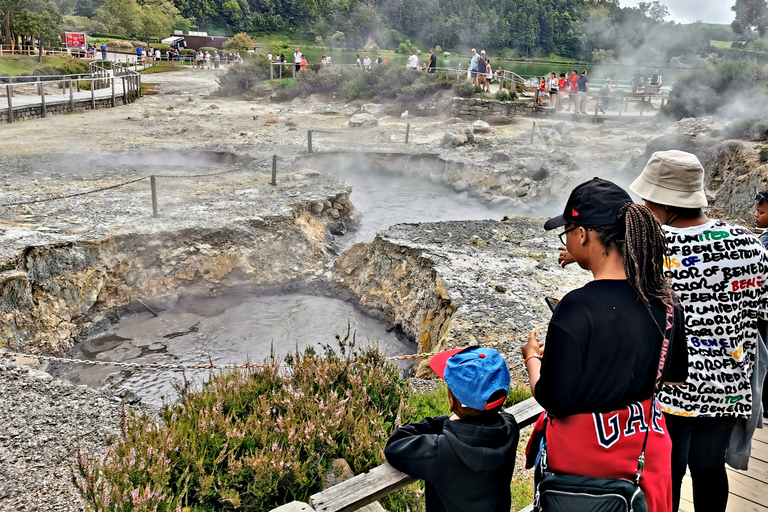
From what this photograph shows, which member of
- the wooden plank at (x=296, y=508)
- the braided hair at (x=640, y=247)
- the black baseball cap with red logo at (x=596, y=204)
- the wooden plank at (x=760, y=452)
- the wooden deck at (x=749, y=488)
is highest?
the black baseball cap with red logo at (x=596, y=204)

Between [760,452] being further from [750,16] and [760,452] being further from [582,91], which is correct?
[750,16]

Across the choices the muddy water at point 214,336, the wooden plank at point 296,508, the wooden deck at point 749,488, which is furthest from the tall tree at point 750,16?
the wooden plank at point 296,508

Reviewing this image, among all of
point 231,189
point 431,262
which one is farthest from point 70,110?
point 431,262

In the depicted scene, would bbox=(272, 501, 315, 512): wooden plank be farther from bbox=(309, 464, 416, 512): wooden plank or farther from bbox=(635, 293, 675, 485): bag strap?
bbox=(635, 293, 675, 485): bag strap

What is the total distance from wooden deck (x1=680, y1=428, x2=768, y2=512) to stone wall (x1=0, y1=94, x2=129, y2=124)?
19.6 meters

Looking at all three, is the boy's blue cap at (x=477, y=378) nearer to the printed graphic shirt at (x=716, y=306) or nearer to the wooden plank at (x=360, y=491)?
the wooden plank at (x=360, y=491)

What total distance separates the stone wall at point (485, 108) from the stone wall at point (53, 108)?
13.3m

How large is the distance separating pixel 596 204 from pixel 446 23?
7406 centimetres

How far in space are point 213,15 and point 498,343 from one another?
7694 cm

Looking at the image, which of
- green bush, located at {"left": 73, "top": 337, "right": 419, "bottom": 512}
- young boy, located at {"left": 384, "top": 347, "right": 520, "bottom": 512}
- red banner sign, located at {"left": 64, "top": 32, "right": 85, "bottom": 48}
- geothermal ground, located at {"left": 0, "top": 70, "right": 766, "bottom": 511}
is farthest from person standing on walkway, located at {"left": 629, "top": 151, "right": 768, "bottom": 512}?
red banner sign, located at {"left": 64, "top": 32, "right": 85, "bottom": 48}

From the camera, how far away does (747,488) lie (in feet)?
10.7

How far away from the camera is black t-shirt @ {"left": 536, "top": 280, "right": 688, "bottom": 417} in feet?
5.58

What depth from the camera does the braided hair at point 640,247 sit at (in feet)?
5.82

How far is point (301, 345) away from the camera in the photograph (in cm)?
847
